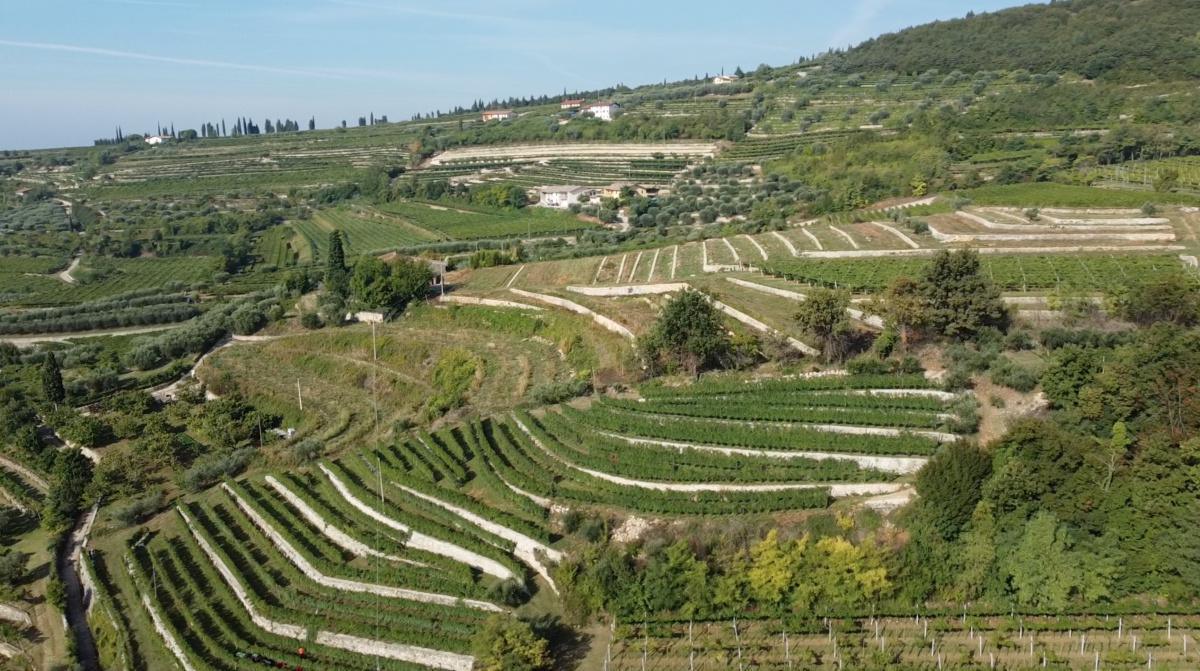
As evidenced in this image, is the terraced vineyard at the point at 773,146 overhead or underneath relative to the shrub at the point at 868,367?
overhead

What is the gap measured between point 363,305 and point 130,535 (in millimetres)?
22389

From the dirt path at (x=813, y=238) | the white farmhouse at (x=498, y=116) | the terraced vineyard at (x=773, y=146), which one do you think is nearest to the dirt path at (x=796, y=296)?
the dirt path at (x=813, y=238)

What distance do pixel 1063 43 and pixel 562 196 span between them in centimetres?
6648

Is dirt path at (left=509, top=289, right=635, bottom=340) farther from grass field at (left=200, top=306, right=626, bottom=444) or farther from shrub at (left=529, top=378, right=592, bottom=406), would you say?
shrub at (left=529, top=378, right=592, bottom=406)

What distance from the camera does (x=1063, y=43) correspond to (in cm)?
9844

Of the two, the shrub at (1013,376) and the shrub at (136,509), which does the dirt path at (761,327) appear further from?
the shrub at (136,509)

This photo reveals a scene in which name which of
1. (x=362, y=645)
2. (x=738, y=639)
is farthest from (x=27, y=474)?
(x=738, y=639)

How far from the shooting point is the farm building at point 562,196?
266 ft

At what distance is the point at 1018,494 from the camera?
19.7 meters

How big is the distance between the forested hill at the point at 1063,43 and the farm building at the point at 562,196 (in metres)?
56.8

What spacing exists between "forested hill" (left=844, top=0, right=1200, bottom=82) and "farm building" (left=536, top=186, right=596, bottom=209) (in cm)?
5681

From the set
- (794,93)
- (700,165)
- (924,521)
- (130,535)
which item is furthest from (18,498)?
(794,93)

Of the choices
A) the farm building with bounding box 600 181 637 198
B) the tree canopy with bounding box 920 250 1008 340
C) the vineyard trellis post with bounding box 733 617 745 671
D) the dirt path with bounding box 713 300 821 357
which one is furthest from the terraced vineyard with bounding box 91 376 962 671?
the farm building with bounding box 600 181 637 198

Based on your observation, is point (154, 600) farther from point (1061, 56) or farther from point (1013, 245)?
point (1061, 56)
